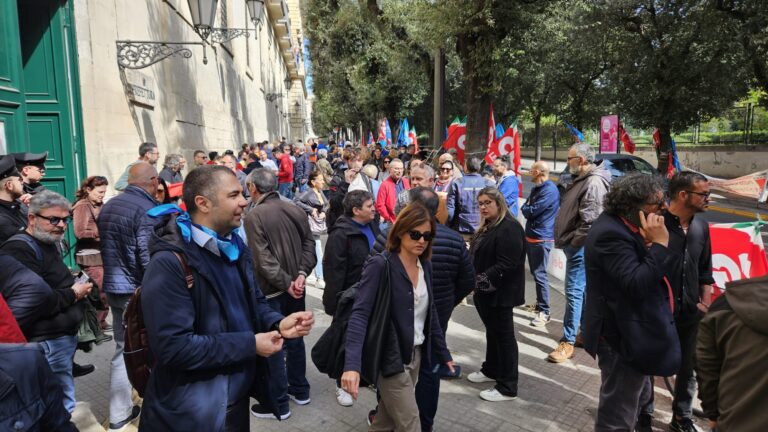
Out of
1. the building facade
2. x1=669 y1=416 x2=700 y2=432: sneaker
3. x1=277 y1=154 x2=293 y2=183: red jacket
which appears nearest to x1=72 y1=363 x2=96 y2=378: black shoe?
the building facade

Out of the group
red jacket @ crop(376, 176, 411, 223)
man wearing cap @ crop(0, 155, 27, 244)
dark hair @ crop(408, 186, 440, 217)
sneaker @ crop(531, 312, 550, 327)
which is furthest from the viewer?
red jacket @ crop(376, 176, 411, 223)

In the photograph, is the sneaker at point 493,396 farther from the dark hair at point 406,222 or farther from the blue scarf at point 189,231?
the blue scarf at point 189,231

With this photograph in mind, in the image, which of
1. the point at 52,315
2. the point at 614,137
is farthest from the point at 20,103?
the point at 614,137

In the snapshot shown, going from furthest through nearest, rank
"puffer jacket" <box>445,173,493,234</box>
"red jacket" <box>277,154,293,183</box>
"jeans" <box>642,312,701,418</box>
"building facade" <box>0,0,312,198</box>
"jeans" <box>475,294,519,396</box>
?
1. "red jacket" <box>277,154,293,183</box>
2. "puffer jacket" <box>445,173,493,234</box>
3. "building facade" <box>0,0,312,198</box>
4. "jeans" <box>475,294,519,396</box>
5. "jeans" <box>642,312,701,418</box>

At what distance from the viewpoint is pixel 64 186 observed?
268 inches

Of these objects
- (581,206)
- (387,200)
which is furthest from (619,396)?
(387,200)

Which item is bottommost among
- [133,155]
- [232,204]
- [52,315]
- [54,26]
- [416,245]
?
[52,315]

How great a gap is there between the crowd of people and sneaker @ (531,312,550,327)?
654mm

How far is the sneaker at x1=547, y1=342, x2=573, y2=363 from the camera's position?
4746 millimetres

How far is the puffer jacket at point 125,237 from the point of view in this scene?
3676mm

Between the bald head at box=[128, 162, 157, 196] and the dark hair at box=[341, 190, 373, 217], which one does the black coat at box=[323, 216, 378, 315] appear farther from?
the bald head at box=[128, 162, 157, 196]

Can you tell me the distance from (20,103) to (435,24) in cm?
868

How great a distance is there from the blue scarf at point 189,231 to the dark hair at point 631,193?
6.79ft

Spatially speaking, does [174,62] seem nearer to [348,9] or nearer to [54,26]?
[54,26]
